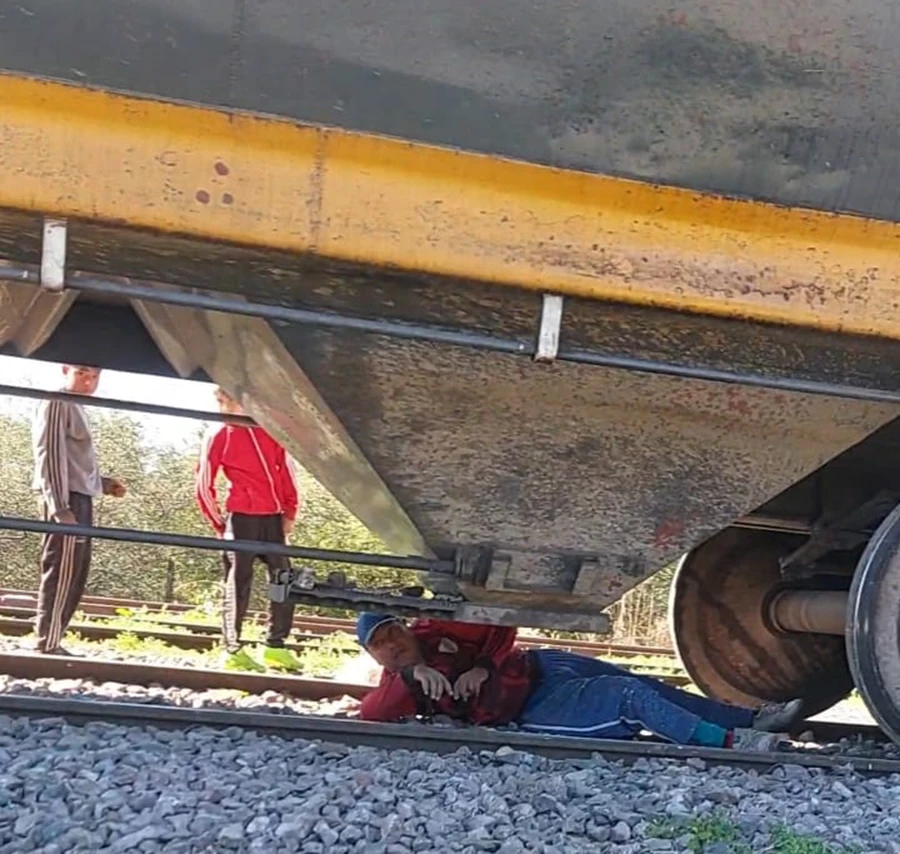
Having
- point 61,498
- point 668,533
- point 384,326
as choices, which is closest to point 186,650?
point 61,498

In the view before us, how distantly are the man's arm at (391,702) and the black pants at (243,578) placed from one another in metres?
1.62

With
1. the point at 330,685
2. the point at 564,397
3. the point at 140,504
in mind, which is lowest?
the point at 140,504

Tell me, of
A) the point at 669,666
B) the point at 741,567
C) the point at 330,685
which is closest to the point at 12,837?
the point at 330,685

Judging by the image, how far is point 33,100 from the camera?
2320 mm

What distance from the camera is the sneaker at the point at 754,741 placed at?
12.0ft

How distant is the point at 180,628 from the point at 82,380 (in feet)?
10.7

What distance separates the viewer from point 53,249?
2.40 meters

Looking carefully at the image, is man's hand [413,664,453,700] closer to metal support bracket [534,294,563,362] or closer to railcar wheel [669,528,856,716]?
railcar wheel [669,528,856,716]

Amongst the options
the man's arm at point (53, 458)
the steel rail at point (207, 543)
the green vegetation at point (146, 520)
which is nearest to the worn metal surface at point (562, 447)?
the steel rail at point (207, 543)

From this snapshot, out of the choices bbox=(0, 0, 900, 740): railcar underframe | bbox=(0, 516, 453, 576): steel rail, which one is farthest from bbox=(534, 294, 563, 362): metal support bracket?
bbox=(0, 516, 453, 576): steel rail

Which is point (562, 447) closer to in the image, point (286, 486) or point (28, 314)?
point (28, 314)

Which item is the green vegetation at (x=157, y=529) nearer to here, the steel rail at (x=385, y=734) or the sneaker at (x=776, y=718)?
the sneaker at (x=776, y=718)

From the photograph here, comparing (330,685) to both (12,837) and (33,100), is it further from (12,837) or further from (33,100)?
A: (33,100)

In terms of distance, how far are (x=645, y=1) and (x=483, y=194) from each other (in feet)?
1.85
